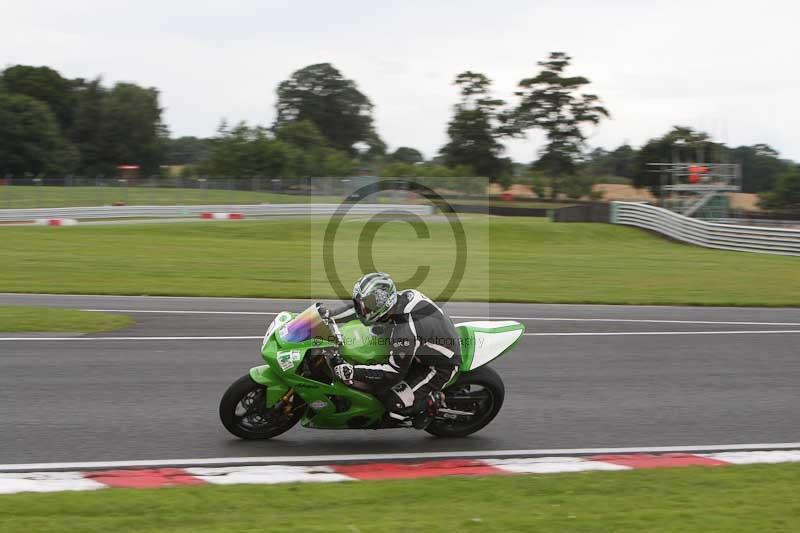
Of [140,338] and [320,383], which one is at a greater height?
[320,383]

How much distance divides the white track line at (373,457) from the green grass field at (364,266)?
1049 cm

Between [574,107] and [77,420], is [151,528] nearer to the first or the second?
[77,420]

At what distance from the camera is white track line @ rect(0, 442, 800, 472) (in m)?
6.87

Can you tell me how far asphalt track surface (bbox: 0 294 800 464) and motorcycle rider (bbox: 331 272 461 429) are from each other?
47 centimetres

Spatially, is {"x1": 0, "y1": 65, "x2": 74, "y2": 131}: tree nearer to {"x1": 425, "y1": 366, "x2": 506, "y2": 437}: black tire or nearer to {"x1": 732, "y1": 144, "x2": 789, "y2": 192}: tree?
{"x1": 732, "y1": 144, "x2": 789, "y2": 192}: tree

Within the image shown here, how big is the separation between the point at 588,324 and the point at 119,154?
8508 centimetres

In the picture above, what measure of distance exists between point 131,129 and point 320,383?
300ft

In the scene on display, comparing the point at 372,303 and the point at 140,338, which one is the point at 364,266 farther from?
the point at 372,303

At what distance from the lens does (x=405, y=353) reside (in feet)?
24.7

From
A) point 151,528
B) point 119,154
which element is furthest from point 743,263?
point 119,154

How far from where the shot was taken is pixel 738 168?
47.9 metres

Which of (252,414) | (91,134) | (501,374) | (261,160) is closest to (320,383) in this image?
(252,414)


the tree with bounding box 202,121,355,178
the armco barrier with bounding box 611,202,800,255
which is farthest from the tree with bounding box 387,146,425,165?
the armco barrier with bounding box 611,202,800,255

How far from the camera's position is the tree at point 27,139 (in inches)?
2997
